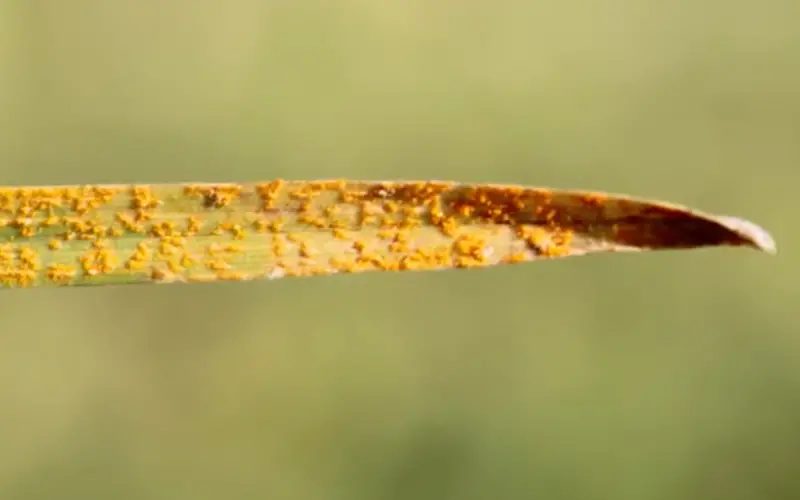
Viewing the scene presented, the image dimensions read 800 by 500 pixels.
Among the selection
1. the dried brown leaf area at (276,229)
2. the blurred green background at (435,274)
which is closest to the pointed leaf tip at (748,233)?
the dried brown leaf area at (276,229)

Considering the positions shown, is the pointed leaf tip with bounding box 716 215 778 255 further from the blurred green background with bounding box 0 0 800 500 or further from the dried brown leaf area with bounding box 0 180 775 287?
the blurred green background with bounding box 0 0 800 500

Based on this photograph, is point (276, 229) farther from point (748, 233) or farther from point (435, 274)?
point (435, 274)

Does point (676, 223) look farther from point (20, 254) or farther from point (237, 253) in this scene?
point (20, 254)

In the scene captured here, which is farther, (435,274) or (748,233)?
(435,274)

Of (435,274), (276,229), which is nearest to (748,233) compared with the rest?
(276,229)

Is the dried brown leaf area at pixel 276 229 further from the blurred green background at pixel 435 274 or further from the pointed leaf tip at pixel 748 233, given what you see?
the blurred green background at pixel 435 274

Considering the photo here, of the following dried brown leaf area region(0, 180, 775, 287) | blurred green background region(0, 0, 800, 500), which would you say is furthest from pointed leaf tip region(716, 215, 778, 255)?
blurred green background region(0, 0, 800, 500)
